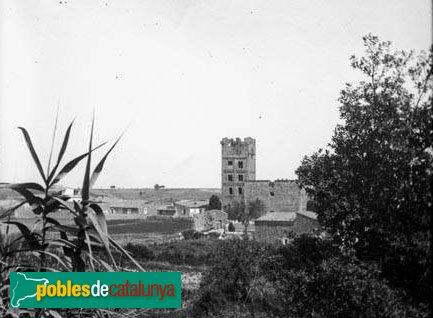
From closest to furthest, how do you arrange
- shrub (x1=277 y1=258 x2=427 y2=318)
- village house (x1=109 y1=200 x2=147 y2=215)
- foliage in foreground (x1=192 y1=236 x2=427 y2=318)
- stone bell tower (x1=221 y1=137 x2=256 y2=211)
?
shrub (x1=277 y1=258 x2=427 y2=318), foliage in foreground (x1=192 y1=236 x2=427 y2=318), stone bell tower (x1=221 y1=137 x2=256 y2=211), village house (x1=109 y1=200 x2=147 y2=215)

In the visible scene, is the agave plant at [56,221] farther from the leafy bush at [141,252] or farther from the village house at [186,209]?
the village house at [186,209]

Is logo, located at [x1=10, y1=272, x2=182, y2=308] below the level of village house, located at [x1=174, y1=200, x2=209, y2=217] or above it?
above

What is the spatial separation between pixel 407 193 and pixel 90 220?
6664 mm

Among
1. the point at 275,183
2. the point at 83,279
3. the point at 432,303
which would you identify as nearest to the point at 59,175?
the point at 83,279

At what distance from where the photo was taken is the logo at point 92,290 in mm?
2666

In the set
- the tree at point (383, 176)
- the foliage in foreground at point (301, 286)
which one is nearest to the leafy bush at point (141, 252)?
the foliage in foreground at point (301, 286)

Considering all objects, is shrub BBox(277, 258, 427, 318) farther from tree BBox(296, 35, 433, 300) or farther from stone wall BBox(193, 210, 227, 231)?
stone wall BBox(193, 210, 227, 231)

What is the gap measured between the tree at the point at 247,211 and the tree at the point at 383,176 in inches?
1703

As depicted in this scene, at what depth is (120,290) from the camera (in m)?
3.01

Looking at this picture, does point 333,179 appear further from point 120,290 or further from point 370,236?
point 120,290

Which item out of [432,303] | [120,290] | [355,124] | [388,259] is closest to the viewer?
[120,290]

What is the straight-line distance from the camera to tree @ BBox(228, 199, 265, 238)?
55.4 meters

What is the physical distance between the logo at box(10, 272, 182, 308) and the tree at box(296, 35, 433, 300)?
5.07 m

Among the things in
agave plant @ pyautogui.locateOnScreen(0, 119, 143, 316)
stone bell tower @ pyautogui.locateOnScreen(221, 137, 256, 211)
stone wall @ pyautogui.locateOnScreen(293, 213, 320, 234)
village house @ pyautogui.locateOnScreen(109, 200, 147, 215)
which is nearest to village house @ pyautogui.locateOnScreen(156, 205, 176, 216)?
village house @ pyautogui.locateOnScreen(109, 200, 147, 215)
